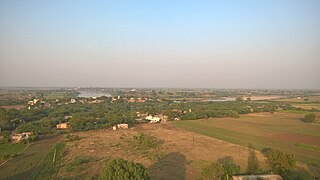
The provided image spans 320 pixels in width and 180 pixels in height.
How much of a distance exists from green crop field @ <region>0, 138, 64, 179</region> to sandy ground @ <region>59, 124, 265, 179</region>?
79 centimetres

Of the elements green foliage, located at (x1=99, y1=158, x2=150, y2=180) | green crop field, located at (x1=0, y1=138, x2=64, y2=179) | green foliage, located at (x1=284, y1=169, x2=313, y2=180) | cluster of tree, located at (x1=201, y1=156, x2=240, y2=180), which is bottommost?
green crop field, located at (x1=0, y1=138, x2=64, y2=179)

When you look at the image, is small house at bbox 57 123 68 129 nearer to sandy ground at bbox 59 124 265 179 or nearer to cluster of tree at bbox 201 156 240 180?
sandy ground at bbox 59 124 265 179

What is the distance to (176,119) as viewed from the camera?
153 feet

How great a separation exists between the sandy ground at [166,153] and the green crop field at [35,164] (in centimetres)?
79

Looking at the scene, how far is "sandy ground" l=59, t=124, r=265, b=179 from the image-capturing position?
1748cm

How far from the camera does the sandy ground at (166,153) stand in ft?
57.4

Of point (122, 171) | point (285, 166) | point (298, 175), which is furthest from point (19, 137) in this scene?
point (298, 175)

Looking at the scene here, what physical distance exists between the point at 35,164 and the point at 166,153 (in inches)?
386

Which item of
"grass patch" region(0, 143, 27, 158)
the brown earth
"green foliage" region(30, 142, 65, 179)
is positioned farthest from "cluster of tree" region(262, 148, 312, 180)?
"grass patch" region(0, 143, 27, 158)

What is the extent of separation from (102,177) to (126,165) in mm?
1201

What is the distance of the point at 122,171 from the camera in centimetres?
1198

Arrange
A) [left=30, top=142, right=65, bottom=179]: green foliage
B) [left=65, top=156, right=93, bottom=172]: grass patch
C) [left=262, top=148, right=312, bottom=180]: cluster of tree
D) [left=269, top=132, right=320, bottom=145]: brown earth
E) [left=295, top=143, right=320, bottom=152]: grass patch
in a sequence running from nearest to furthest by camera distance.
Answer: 1. [left=262, top=148, right=312, bottom=180]: cluster of tree
2. [left=30, top=142, right=65, bottom=179]: green foliage
3. [left=65, top=156, right=93, bottom=172]: grass patch
4. [left=295, top=143, right=320, bottom=152]: grass patch
5. [left=269, top=132, right=320, bottom=145]: brown earth

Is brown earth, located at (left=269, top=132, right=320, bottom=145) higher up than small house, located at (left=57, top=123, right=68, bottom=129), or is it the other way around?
brown earth, located at (left=269, top=132, right=320, bottom=145)

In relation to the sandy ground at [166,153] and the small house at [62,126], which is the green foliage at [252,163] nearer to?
the sandy ground at [166,153]
